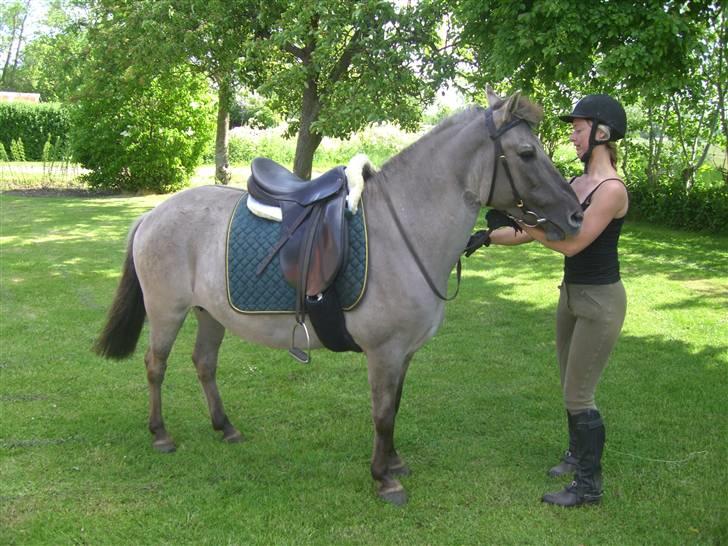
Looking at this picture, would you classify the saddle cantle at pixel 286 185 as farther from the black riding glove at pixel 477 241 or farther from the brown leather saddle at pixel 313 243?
the black riding glove at pixel 477 241

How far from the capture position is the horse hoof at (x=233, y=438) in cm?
415

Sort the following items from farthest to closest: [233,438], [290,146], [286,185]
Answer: [290,146] < [233,438] < [286,185]

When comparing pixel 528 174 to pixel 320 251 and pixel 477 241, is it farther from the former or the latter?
pixel 320 251

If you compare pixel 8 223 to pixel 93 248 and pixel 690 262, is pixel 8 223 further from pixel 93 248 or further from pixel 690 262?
pixel 690 262

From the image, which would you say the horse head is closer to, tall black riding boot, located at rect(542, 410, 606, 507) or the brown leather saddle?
the brown leather saddle

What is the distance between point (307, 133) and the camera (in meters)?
11.4

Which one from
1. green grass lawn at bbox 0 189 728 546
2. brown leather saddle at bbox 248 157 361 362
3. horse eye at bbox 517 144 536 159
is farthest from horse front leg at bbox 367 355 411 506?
horse eye at bbox 517 144 536 159

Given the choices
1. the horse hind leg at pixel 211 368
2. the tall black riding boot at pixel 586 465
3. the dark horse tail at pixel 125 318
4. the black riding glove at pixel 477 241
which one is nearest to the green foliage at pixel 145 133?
the dark horse tail at pixel 125 318

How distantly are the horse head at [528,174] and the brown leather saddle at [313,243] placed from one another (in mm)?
869

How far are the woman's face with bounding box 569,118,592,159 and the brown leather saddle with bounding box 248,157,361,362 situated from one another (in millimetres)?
1251

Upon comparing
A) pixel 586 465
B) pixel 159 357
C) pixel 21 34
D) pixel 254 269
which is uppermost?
pixel 21 34

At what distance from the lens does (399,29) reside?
9992mm

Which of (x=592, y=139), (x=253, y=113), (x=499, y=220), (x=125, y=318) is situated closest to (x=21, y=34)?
(x=253, y=113)

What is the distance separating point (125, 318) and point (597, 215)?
3.08 metres
